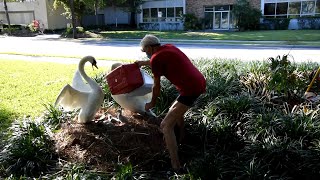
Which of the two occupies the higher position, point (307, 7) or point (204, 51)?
point (307, 7)

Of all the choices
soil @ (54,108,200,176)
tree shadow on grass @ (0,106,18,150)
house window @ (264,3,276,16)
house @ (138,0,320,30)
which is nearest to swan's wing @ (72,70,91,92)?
soil @ (54,108,200,176)

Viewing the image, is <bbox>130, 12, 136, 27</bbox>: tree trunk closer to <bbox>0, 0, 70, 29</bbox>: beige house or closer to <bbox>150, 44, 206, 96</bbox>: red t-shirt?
<bbox>0, 0, 70, 29</bbox>: beige house

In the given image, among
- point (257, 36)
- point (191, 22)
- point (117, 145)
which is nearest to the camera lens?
point (117, 145)

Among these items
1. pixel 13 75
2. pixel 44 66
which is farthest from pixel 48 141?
pixel 44 66

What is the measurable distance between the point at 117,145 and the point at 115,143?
0.15 ft

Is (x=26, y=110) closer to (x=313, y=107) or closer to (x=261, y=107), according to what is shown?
(x=261, y=107)

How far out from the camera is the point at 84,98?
534 centimetres

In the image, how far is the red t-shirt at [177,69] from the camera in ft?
13.0

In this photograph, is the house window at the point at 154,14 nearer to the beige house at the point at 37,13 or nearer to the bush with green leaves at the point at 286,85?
the beige house at the point at 37,13

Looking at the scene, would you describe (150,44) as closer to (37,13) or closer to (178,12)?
(178,12)

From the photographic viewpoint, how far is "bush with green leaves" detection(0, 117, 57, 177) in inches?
180

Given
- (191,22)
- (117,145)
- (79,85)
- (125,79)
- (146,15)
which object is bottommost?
(117,145)

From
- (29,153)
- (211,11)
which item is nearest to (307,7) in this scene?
(211,11)

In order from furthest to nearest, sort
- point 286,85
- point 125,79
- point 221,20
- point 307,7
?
point 221,20, point 307,7, point 286,85, point 125,79
